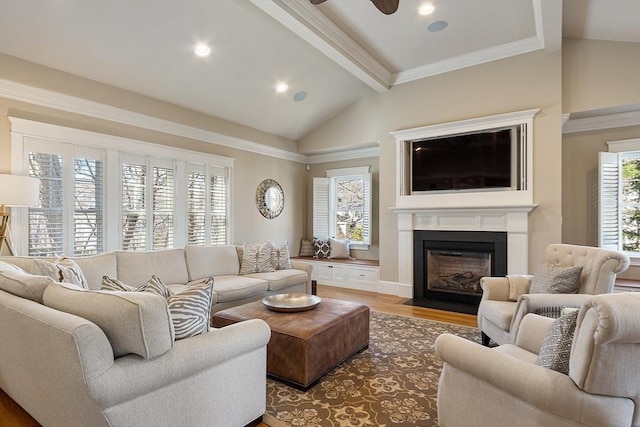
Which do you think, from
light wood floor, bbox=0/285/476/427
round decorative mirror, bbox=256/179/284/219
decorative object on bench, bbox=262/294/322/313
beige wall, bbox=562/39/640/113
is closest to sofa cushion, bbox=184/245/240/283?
decorative object on bench, bbox=262/294/322/313

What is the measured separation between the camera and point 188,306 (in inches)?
70.6

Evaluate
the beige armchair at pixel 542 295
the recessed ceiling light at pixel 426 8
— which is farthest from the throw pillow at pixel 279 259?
the recessed ceiling light at pixel 426 8

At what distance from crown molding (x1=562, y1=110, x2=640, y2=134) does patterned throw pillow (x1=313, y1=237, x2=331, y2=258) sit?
433 cm

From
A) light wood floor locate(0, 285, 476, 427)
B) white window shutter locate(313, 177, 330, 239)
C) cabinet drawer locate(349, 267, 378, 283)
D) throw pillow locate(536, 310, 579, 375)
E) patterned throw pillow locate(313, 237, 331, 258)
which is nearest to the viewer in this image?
throw pillow locate(536, 310, 579, 375)

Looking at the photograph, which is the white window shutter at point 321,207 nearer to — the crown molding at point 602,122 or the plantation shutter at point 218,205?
the plantation shutter at point 218,205

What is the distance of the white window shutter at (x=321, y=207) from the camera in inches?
277

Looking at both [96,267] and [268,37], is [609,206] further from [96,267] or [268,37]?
[96,267]

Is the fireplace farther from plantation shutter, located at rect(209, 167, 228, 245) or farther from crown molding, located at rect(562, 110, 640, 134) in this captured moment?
plantation shutter, located at rect(209, 167, 228, 245)

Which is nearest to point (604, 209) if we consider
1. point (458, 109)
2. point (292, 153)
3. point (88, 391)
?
point (458, 109)

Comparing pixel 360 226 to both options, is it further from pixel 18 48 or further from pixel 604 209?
pixel 18 48

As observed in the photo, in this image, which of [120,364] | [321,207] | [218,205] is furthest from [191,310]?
[321,207]

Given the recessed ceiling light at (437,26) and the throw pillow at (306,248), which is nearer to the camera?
the recessed ceiling light at (437,26)

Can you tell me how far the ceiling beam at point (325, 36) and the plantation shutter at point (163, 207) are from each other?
2.73 metres

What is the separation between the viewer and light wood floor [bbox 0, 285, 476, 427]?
2.05 metres
